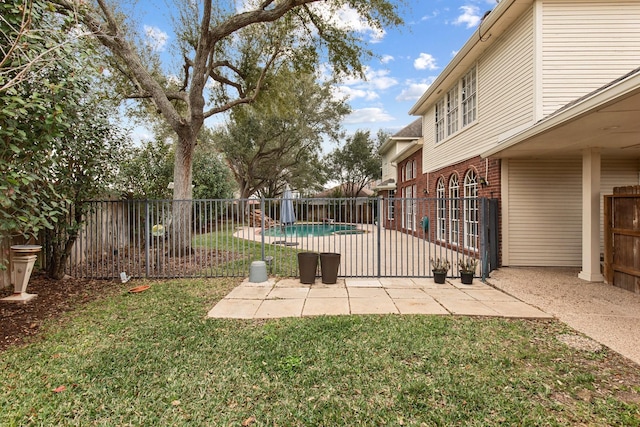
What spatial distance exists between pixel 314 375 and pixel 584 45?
866 cm

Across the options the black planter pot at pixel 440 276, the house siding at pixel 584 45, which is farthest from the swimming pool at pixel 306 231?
the house siding at pixel 584 45

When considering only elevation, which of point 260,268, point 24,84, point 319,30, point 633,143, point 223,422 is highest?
point 319,30

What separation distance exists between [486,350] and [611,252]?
457cm

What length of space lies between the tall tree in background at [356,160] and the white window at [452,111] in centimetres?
1935

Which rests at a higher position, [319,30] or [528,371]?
[319,30]

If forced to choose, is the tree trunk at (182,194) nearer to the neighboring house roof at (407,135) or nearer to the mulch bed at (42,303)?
the mulch bed at (42,303)

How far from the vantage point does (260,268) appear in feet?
20.9

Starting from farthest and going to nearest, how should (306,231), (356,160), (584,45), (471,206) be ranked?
(356,160) → (306,231) → (471,206) → (584,45)

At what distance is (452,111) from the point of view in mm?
10727

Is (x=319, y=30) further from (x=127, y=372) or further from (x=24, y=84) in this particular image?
(x=127, y=372)

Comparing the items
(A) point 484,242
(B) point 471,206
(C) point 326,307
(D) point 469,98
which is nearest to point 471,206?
(B) point 471,206

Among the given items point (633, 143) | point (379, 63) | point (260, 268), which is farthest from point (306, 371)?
Answer: point (379, 63)

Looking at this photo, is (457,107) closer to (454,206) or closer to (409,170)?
(454,206)

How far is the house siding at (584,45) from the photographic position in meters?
6.55
